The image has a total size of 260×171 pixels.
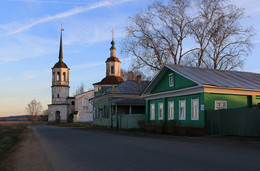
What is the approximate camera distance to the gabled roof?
21.0 meters

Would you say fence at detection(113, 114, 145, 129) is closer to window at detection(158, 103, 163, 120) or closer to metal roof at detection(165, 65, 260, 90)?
window at detection(158, 103, 163, 120)

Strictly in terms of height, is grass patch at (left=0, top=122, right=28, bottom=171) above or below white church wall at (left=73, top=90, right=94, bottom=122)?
below

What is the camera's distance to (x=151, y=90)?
27.9m

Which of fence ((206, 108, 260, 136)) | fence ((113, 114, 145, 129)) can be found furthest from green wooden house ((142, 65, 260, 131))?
fence ((113, 114, 145, 129))

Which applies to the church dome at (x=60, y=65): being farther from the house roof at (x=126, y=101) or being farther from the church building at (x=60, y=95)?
the house roof at (x=126, y=101)

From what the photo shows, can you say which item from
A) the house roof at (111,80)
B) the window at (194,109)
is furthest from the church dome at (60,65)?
the window at (194,109)

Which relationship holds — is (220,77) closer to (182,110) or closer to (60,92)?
(182,110)

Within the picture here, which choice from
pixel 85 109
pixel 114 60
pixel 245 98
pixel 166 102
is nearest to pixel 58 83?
pixel 85 109

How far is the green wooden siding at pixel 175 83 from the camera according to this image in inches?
879

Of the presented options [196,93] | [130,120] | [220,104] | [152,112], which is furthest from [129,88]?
[220,104]

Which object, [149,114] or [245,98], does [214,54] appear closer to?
[149,114]

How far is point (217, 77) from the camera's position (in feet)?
76.1

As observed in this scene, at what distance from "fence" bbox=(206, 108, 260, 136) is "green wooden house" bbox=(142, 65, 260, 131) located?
63 cm

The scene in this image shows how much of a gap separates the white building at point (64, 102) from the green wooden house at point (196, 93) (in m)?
44.6
